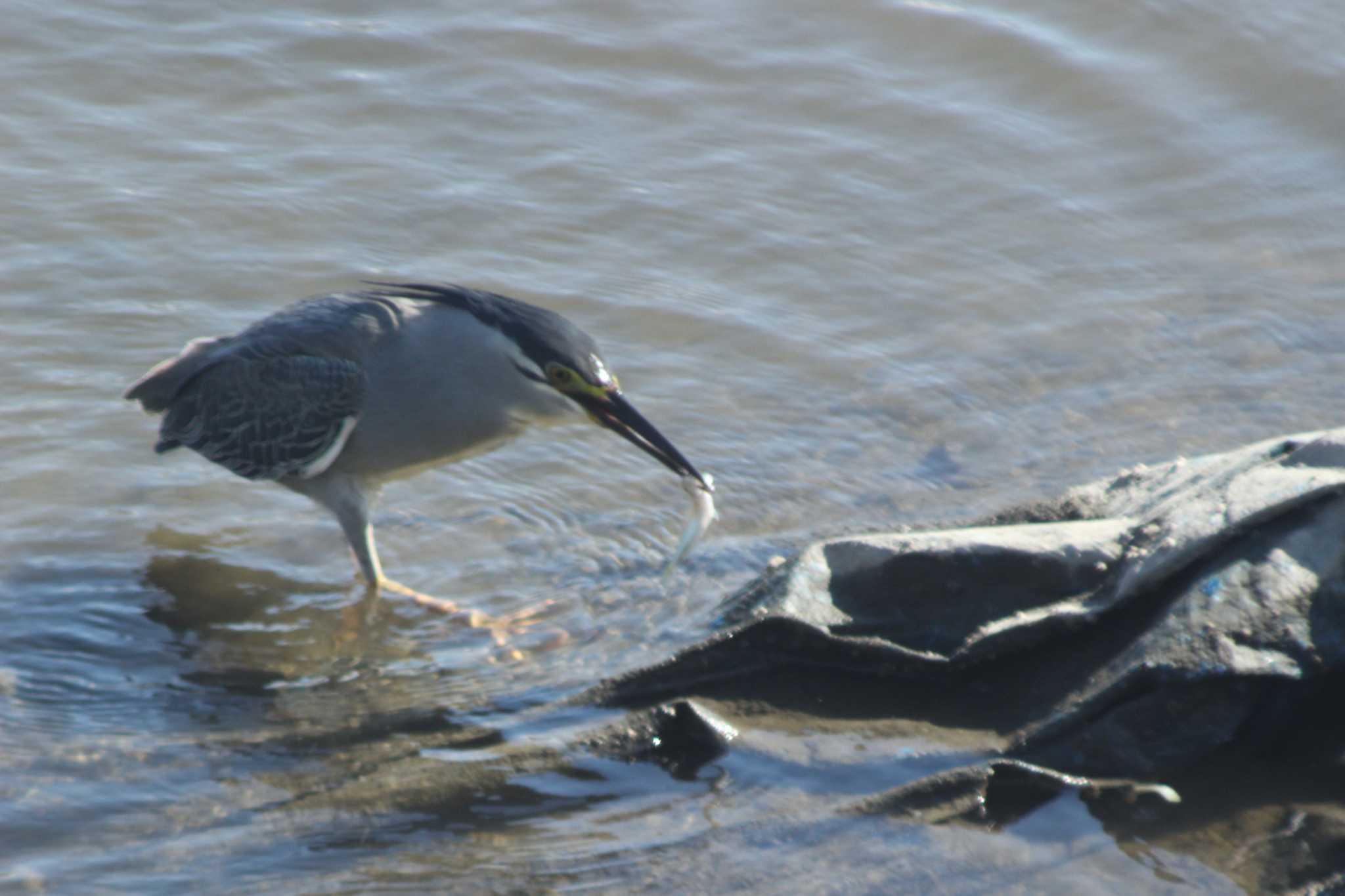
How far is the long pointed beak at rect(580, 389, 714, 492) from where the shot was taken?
14.8 ft

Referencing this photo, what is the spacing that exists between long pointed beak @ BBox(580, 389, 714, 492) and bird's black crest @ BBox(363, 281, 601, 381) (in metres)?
0.09

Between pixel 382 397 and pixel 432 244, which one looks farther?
pixel 432 244

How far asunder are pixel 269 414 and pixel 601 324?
5.57ft

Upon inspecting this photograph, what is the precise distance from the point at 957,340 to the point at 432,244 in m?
2.40

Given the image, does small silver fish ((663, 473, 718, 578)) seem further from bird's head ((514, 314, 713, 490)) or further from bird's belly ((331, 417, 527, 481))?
bird's belly ((331, 417, 527, 481))

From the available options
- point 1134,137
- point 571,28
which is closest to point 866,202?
point 1134,137

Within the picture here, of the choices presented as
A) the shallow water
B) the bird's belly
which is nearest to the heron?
the bird's belly

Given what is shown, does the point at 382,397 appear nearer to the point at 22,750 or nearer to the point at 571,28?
the point at 22,750

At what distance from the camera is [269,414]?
5.31 meters

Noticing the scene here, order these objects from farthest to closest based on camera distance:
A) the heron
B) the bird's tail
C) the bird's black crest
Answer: the bird's tail
the heron
the bird's black crest

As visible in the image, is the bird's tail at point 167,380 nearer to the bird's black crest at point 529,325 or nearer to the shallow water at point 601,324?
the shallow water at point 601,324

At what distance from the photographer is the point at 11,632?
15.2ft

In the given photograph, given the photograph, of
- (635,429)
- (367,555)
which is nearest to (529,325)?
(635,429)

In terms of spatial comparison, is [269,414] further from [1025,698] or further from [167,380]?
[1025,698]
